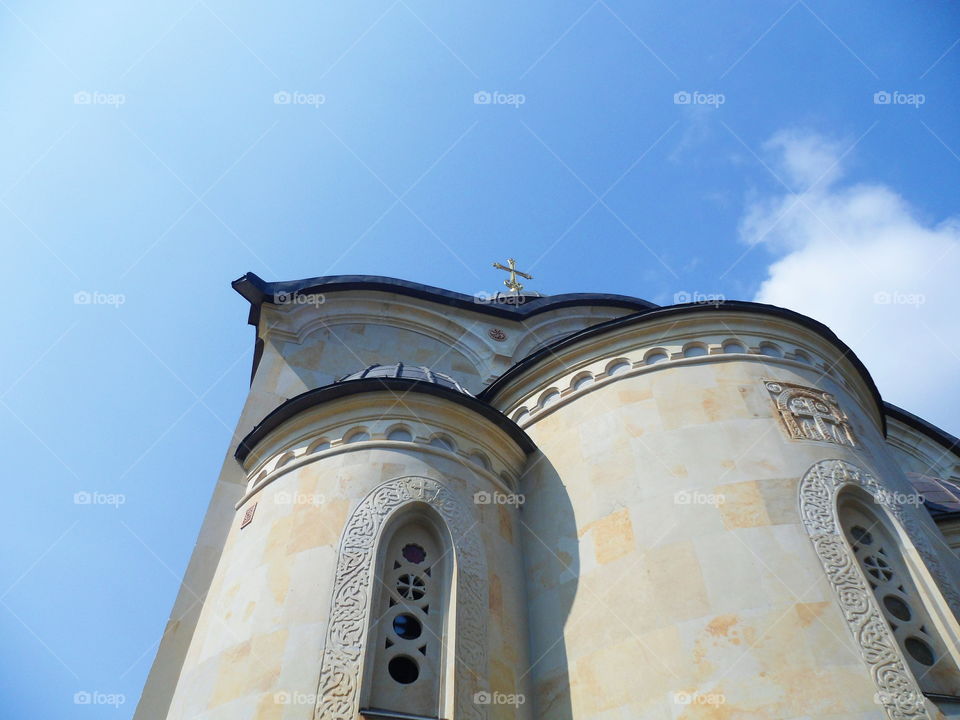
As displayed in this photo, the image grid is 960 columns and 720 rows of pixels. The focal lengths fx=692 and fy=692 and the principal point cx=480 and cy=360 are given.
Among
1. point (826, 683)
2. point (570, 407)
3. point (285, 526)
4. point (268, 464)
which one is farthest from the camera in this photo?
point (570, 407)

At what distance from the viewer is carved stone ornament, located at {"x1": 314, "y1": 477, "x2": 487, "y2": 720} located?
24.7 ft

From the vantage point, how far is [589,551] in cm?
973

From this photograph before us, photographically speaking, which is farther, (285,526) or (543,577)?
(543,577)

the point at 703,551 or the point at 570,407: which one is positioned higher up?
the point at 570,407

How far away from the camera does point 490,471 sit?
35.4 feet

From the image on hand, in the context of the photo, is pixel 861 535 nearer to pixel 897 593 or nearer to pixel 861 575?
pixel 897 593

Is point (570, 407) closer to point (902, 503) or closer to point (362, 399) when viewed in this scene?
point (362, 399)

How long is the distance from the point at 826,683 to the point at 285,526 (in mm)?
6713

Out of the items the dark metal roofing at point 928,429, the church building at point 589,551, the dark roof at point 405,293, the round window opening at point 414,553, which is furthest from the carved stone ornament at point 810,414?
the dark metal roofing at point 928,429

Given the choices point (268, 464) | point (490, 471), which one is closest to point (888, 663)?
point (490, 471)

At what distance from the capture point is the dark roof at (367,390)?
1056 cm

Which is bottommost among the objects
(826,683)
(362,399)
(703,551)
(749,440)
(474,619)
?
(826,683)

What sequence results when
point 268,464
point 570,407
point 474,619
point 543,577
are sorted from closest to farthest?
point 474,619 → point 543,577 → point 268,464 → point 570,407

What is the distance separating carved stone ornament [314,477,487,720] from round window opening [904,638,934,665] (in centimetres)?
495
